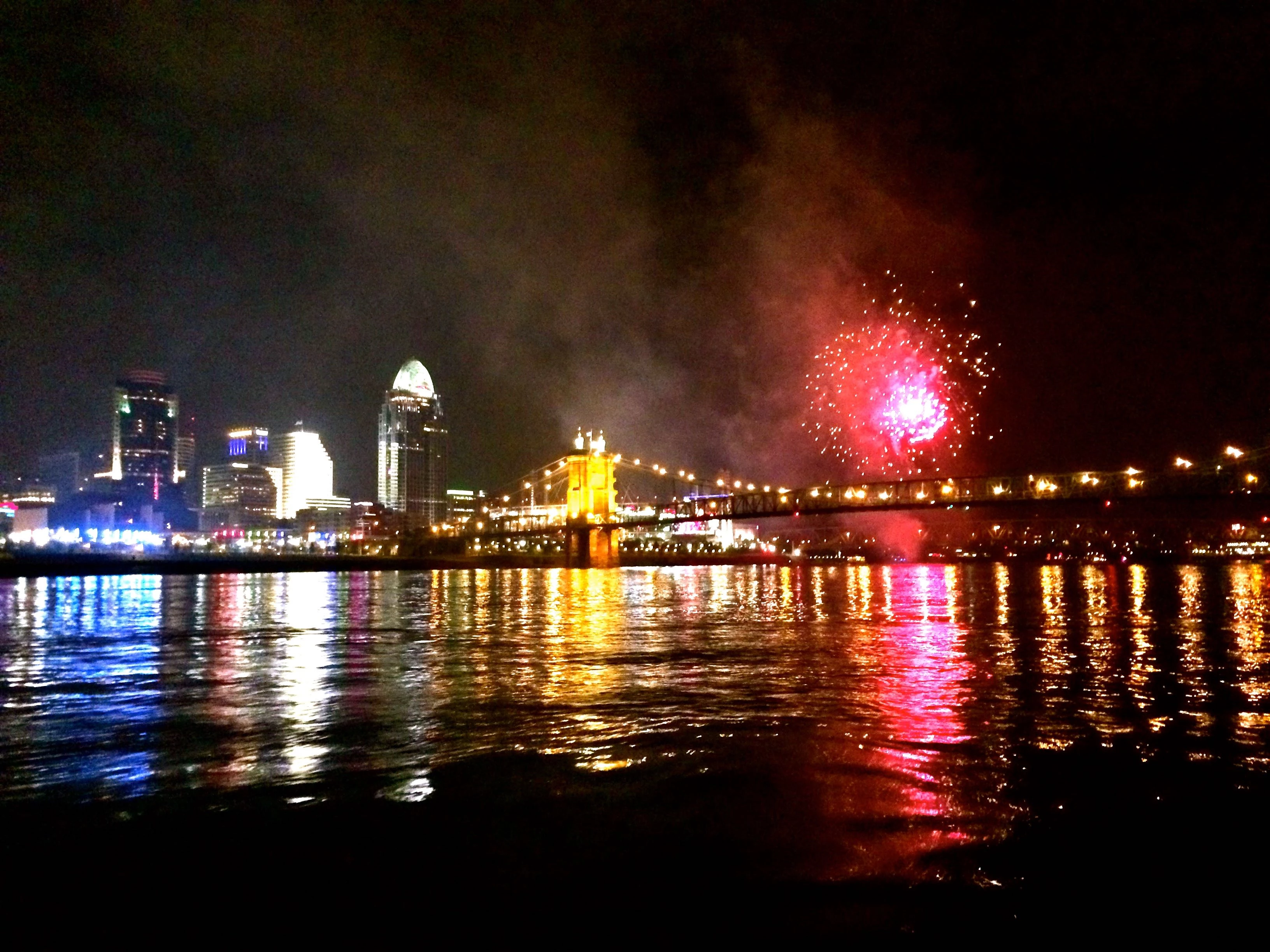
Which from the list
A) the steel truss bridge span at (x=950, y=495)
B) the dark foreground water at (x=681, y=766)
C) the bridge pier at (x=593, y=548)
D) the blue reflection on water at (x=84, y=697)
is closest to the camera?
the dark foreground water at (x=681, y=766)

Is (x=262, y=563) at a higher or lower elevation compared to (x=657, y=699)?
lower

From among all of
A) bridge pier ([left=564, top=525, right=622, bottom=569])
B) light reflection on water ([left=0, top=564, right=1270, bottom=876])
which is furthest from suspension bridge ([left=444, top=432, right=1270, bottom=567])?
light reflection on water ([left=0, top=564, right=1270, bottom=876])

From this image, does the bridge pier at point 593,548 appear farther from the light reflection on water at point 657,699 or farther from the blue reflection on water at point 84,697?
the blue reflection on water at point 84,697

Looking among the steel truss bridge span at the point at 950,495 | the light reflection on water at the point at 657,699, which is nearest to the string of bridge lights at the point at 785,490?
the steel truss bridge span at the point at 950,495

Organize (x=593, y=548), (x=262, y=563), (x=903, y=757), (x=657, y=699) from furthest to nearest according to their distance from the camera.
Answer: (x=593, y=548) < (x=262, y=563) < (x=657, y=699) < (x=903, y=757)

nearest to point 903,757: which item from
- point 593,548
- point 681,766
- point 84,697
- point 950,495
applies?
point 681,766

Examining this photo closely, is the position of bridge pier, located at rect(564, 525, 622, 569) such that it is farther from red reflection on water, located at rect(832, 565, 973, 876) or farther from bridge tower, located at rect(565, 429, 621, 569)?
red reflection on water, located at rect(832, 565, 973, 876)

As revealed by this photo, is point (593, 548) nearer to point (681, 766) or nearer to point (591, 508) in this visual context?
point (591, 508)
